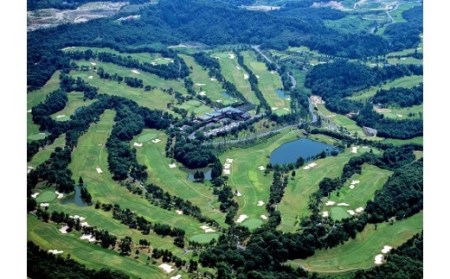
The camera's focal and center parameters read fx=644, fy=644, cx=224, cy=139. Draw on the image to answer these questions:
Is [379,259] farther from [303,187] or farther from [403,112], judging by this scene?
[403,112]

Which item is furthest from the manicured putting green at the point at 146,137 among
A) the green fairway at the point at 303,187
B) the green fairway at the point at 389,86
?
the green fairway at the point at 389,86

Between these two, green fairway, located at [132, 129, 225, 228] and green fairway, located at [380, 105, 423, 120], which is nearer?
green fairway, located at [132, 129, 225, 228]

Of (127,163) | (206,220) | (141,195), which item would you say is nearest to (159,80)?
(127,163)

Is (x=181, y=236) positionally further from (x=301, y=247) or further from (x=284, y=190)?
(x=284, y=190)

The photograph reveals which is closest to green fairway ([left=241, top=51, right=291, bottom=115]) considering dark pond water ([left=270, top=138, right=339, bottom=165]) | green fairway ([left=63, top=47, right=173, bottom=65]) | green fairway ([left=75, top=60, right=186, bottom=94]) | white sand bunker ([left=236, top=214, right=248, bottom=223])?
dark pond water ([left=270, top=138, right=339, bottom=165])

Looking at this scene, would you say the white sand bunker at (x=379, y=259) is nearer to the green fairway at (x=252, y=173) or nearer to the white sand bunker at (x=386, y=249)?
the white sand bunker at (x=386, y=249)

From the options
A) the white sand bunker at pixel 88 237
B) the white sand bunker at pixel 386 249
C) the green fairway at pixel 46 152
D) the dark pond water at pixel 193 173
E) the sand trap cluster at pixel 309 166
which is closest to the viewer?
the white sand bunker at pixel 386 249

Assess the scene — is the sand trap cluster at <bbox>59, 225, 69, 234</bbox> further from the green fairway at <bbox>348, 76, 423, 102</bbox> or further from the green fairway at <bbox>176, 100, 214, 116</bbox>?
the green fairway at <bbox>348, 76, 423, 102</bbox>

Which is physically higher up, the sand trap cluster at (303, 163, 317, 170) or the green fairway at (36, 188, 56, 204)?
the green fairway at (36, 188, 56, 204)
